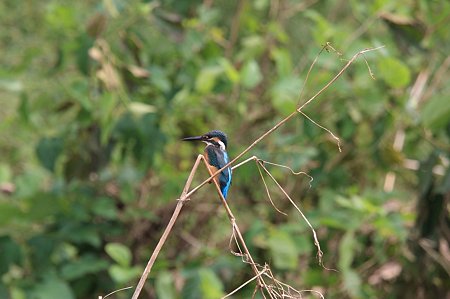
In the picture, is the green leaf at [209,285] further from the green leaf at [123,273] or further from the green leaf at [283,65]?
the green leaf at [283,65]

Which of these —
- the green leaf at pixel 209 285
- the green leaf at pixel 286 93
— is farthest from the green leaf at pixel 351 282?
the green leaf at pixel 286 93

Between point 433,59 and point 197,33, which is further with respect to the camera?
point 433,59

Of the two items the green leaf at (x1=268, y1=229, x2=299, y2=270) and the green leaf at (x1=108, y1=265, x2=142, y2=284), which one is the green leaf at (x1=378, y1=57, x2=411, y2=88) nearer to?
the green leaf at (x1=268, y1=229, x2=299, y2=270)

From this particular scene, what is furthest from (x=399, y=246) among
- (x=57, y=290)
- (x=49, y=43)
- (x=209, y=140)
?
(x=209, y=140)

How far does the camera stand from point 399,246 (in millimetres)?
3352

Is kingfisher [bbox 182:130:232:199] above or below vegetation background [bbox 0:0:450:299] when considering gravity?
above

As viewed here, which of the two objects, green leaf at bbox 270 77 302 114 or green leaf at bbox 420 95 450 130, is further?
green leaf at bbox 270 77 302 114

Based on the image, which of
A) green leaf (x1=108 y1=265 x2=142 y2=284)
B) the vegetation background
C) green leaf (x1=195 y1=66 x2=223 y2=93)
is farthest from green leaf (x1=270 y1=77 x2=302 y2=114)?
green leaf (x1=108 y1=265 x2=142 y2=284)

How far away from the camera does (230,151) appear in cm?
316

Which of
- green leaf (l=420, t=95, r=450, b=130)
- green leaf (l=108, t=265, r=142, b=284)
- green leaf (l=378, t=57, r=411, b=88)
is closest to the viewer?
green leaf (l=420, t=95, r=450, b=130)

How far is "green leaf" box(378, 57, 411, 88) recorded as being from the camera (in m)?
2.87

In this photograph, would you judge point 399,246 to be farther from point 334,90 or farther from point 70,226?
point 70,226

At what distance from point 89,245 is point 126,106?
717 mm

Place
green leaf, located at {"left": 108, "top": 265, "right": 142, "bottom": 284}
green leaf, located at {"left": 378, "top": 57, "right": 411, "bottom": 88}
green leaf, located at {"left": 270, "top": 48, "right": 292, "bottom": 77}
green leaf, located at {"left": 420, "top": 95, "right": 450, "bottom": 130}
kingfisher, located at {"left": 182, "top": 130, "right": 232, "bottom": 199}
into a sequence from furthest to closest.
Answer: green leaf, located at {"left": 270, "top": 48, "right": 292, "bottom": 77} < green leaf, located at {"left": 378, "top": 57, "right": 411, "bottom": 88} < green leaf, located at {"left": 108, "top": 265, "right": 142, "bottom": 284} < green leaf, located at {"left": 420, "top": 95, "right": 450, "bottom": 130} < kingfisher, located at {"left": 182, "top": 130, "right": 232, "bottom": 199}
